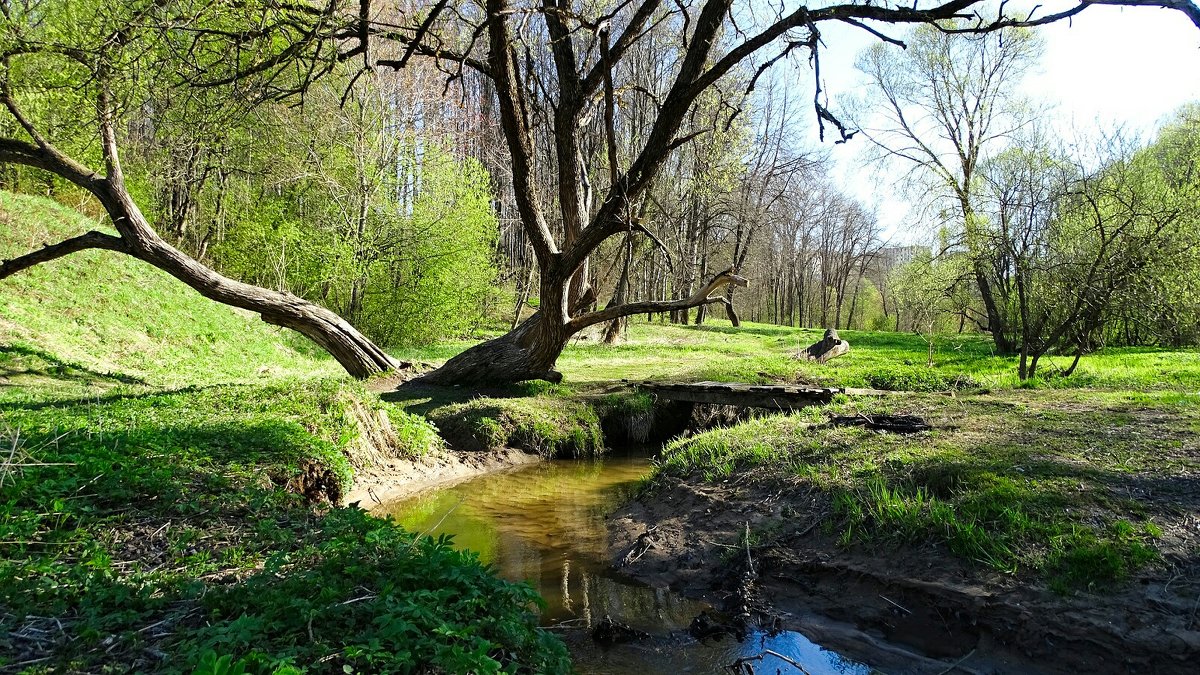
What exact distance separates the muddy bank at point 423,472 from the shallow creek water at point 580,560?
7.0 inches

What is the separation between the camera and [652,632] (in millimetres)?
4539

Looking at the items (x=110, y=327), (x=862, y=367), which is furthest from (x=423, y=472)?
(x=862, y=367)

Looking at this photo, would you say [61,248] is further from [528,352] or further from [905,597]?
[905,597]

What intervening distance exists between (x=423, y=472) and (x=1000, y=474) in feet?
20.3

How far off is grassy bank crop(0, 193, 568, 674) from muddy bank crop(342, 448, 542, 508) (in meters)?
0.26

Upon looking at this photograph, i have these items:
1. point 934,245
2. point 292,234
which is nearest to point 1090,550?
point 292,234

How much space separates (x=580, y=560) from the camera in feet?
19.5

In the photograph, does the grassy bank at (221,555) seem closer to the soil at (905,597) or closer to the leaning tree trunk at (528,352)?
the soil at (905,597)

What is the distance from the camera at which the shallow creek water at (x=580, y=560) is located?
4.16 metres

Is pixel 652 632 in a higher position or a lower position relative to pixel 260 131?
lower

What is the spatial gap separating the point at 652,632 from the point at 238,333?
538 inches

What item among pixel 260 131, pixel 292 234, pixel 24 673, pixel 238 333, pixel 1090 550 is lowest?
pixel 1090 550

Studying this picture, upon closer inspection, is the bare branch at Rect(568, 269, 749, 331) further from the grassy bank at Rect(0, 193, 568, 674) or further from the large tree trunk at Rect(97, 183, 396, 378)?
the large tree trunk at Rect(97, 183, 396, 378)

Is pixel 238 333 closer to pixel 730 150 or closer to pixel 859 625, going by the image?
pixel 859 625
